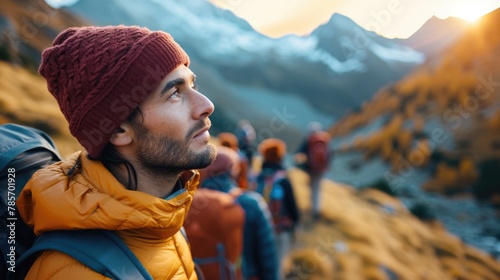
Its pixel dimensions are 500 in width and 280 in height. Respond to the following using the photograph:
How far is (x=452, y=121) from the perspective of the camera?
1612 cm

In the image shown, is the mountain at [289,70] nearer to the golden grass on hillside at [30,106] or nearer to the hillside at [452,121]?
the hillside at [452,121]

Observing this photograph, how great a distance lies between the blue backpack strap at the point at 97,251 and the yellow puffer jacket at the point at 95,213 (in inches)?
1.0

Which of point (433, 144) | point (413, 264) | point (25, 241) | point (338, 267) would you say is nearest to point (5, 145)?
point (25, 241)

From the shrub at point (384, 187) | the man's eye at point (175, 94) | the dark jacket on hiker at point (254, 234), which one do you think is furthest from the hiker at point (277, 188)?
the shrub at point (384, 187)

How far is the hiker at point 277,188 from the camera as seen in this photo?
4.85 metres

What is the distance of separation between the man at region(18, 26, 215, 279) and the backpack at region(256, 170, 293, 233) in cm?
342

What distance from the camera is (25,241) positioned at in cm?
133

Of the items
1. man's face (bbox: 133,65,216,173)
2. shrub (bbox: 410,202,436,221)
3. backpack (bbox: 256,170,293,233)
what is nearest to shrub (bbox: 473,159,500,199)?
shrub (bbox: 410,202,436,221)

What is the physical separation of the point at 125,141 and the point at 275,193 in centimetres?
362

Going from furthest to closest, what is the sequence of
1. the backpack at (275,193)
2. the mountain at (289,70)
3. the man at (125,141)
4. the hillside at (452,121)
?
the mountain at (289,70) → the hillside at (452,121) → the backpack at (275,193) → the man at (125,141)

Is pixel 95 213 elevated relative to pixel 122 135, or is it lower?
lower

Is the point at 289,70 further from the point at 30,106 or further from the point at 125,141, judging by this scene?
the point at 125,141

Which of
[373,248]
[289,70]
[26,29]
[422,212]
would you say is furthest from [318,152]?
[289,70]

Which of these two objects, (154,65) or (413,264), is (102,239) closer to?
(154,65)
